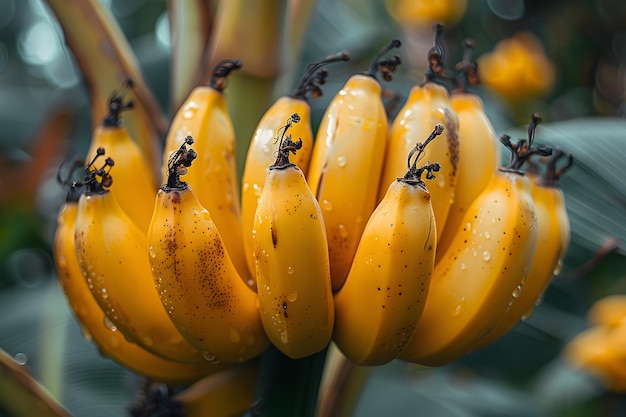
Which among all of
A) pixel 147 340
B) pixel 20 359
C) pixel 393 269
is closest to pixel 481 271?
pixel 393 269

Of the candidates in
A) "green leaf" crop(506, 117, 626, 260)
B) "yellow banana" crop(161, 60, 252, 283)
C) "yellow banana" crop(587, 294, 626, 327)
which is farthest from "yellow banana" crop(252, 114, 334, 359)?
A: "yellow banana" crop(587, 294, 626, 327)

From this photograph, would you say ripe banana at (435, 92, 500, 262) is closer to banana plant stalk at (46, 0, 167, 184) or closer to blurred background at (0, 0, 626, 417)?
blurred background at (0, 0, 626, 417)

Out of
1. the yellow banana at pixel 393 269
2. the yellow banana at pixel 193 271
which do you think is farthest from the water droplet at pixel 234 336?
the yellow banana at pixel 393 269

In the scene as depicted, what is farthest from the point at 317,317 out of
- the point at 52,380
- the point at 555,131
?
the point at 52,380

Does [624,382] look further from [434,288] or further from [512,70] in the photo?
[512,70]

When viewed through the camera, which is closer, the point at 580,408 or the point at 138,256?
the point at 138,256
